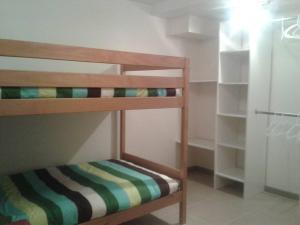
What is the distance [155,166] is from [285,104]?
5.37 feet

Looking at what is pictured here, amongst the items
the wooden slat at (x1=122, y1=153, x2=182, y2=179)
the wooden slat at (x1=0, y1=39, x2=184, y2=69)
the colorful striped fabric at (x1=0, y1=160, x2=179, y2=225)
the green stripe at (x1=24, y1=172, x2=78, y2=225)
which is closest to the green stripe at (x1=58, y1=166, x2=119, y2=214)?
the colorful striped fabric at (x1=0, y1=160, x2=179, y2=225)

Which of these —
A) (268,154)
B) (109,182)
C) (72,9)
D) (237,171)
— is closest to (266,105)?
(268,154)

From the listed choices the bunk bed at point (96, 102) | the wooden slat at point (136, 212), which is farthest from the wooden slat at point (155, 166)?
the wooden slat at point (136, 212)

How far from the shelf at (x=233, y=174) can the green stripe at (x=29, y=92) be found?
2.40 metres

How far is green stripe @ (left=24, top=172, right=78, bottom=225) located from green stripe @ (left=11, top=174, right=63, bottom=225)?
26 millimetres

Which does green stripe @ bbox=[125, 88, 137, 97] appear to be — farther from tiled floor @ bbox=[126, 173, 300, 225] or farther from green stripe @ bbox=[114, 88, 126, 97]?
tiled floor @ bbox=[126, 173, 300, 225]

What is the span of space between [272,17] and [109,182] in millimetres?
2488

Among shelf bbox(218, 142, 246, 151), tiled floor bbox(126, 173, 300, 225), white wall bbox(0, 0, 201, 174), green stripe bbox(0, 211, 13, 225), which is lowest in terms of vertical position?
tiled floor bbox(126, 173, 300, 225)

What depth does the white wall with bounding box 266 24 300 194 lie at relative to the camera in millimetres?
3041

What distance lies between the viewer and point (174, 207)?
2.91 metres

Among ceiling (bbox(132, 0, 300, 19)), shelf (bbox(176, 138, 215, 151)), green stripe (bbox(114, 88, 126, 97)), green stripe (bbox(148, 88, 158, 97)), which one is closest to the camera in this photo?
green stripe (bbox(114, 88, 126, 97))

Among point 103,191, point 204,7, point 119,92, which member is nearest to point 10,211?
point 103,191

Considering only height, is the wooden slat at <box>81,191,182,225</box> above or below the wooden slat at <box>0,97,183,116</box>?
below

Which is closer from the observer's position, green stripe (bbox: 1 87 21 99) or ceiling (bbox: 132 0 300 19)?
green stripe (bbox: 1 87 21 99)
